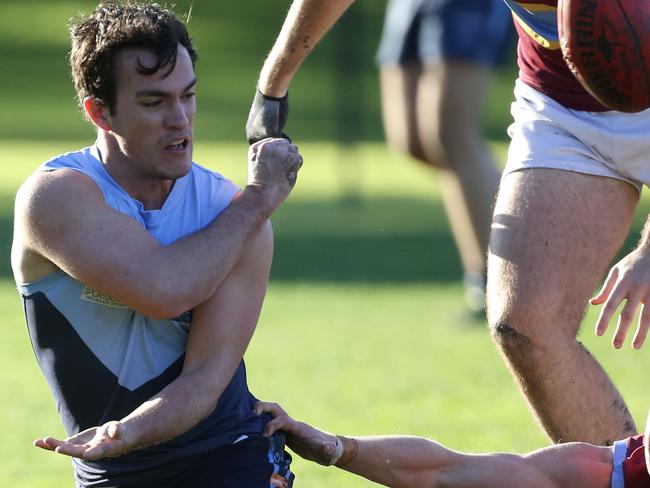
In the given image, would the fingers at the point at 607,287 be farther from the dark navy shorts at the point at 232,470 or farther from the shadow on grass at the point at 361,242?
the shadow on grass at the point at 361,242

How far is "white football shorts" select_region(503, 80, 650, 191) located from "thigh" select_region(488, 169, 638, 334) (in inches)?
1.3

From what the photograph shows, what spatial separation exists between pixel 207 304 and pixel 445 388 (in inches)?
130

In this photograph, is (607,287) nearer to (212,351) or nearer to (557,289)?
(557,289)

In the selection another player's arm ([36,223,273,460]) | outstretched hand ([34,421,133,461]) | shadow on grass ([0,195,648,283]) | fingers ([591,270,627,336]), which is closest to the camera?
outstretched hand ([34,421,133,461])

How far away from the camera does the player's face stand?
4.02 meters

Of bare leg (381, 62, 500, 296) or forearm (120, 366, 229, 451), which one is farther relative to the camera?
bare leg (381, 62, 500, 296)

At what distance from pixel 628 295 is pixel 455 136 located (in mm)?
4682

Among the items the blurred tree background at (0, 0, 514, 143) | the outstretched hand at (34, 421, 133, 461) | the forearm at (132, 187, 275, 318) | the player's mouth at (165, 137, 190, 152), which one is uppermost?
the player's mouth at (165, 137, 190, 152)

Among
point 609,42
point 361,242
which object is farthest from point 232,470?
point 361,242

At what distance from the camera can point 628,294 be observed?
166 inches

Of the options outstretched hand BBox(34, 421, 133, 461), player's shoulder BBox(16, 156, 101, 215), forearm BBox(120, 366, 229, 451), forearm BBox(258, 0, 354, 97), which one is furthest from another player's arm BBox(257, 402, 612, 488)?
forearm BBox(258, 0, 354, 97)

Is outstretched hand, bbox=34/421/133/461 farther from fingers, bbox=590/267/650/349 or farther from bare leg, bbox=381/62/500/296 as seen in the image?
bare leg, bbox=381/62/500/296

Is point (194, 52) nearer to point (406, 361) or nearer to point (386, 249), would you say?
point (406, 361)

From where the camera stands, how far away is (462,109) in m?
8.95
